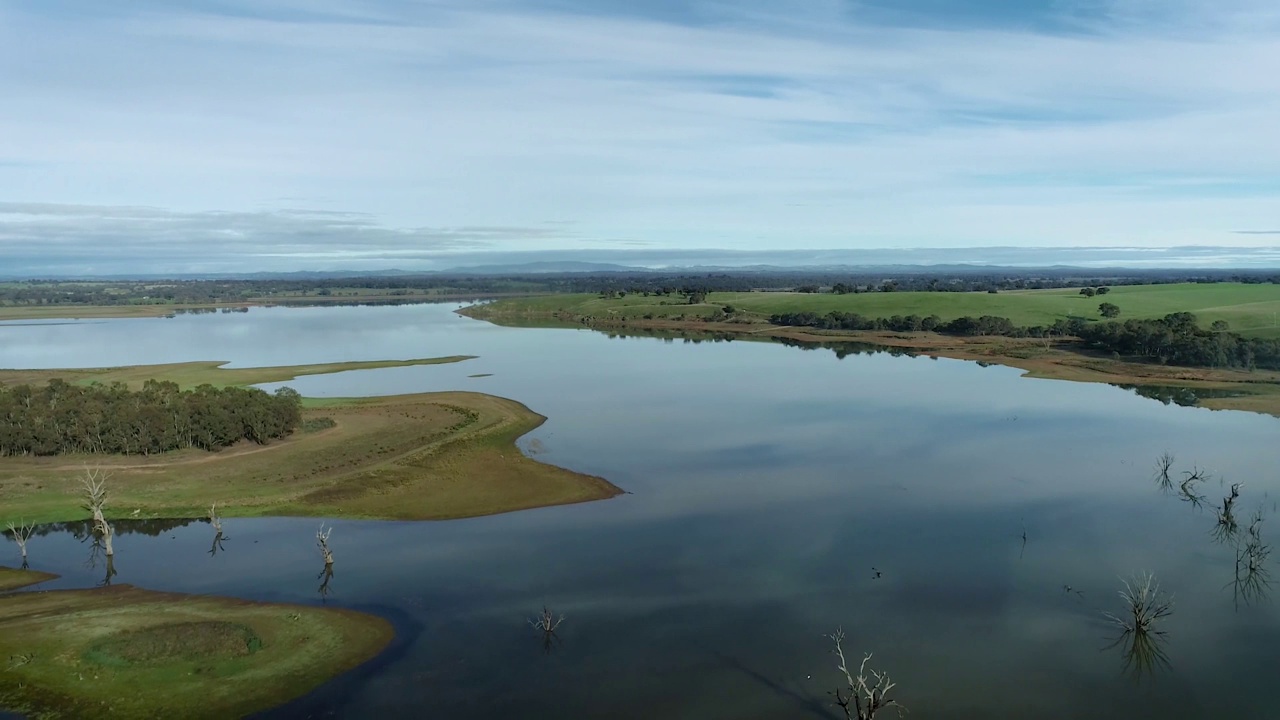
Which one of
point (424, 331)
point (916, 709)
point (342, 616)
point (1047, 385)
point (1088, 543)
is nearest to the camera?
point (916, 709)

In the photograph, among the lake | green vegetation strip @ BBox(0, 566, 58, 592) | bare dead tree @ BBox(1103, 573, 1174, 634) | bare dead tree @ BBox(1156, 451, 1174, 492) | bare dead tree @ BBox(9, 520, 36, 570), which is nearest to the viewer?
the lake

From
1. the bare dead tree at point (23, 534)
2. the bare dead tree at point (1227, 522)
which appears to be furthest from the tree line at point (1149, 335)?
the bare dead tree at point (23, 534)

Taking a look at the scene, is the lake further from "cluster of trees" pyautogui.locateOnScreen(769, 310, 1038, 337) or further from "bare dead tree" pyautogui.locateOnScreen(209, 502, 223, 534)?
"cluster of trees" pyautogui.locateOnScreen(769, 310, 1038, 337)

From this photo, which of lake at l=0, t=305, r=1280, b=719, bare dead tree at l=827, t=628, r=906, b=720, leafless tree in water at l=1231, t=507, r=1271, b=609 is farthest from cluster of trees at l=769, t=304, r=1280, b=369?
bare dead tree at l=827, t=628, r=906, b=720

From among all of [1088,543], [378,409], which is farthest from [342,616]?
[378,409]

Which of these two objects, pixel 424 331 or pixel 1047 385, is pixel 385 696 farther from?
pixel 424 331

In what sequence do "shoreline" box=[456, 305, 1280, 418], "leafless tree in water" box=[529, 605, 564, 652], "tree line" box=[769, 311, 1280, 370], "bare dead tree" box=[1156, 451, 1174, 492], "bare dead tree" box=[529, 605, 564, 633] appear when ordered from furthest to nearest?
"tree line" box=[769, 311, 1280, 370]
"shoreline" box=[456, 305, 1280, 418]
"bare dead tree" box=[1156, 451, 1174, 492]
"bare dead tree" box=[529, 605, 564, 633]
"leafless tree in water" box=[529, 605, 564, 652]
